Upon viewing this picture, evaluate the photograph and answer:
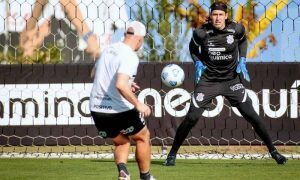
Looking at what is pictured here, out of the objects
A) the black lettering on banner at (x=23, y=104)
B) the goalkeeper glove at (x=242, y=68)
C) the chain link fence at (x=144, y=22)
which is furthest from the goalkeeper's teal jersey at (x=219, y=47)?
Answer: the black lettering on banner at (x=23, y=104)

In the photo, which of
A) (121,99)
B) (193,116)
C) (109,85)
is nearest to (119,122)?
(121,99)

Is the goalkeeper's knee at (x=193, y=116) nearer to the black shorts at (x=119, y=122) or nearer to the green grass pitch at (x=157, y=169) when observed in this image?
the green grass pitch at (x=157, y=169)

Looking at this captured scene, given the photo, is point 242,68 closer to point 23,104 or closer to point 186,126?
point 186,126

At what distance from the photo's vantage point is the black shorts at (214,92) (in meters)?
9.30

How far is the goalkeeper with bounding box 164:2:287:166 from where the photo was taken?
9.30m

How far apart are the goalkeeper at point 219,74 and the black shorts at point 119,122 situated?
2344mm

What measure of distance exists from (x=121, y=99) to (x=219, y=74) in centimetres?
278

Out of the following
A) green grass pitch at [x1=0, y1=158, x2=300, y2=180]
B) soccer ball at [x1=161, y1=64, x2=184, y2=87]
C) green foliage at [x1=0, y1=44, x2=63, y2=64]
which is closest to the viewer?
green grass pitch at [x1=0, y1=158, x2=300, y2=180]

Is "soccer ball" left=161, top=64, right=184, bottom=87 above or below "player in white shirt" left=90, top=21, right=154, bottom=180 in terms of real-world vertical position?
below

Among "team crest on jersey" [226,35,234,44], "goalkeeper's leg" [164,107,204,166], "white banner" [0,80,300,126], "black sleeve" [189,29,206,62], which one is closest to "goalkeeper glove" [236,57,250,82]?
"team crest on jersey" [226,35,234,44]

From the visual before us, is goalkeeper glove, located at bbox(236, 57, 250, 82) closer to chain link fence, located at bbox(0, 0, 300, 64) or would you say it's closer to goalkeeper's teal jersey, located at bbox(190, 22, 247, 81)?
goalkeeper's teal jersey, located at bbox(190, 22, 247, 81)

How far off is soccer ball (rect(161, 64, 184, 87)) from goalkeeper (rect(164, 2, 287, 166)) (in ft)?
3.20

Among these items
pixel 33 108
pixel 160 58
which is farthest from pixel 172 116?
pixel 33 108

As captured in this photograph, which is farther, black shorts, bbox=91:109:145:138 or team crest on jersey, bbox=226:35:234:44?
team crest on jersey, bbox=226:35:234:44
